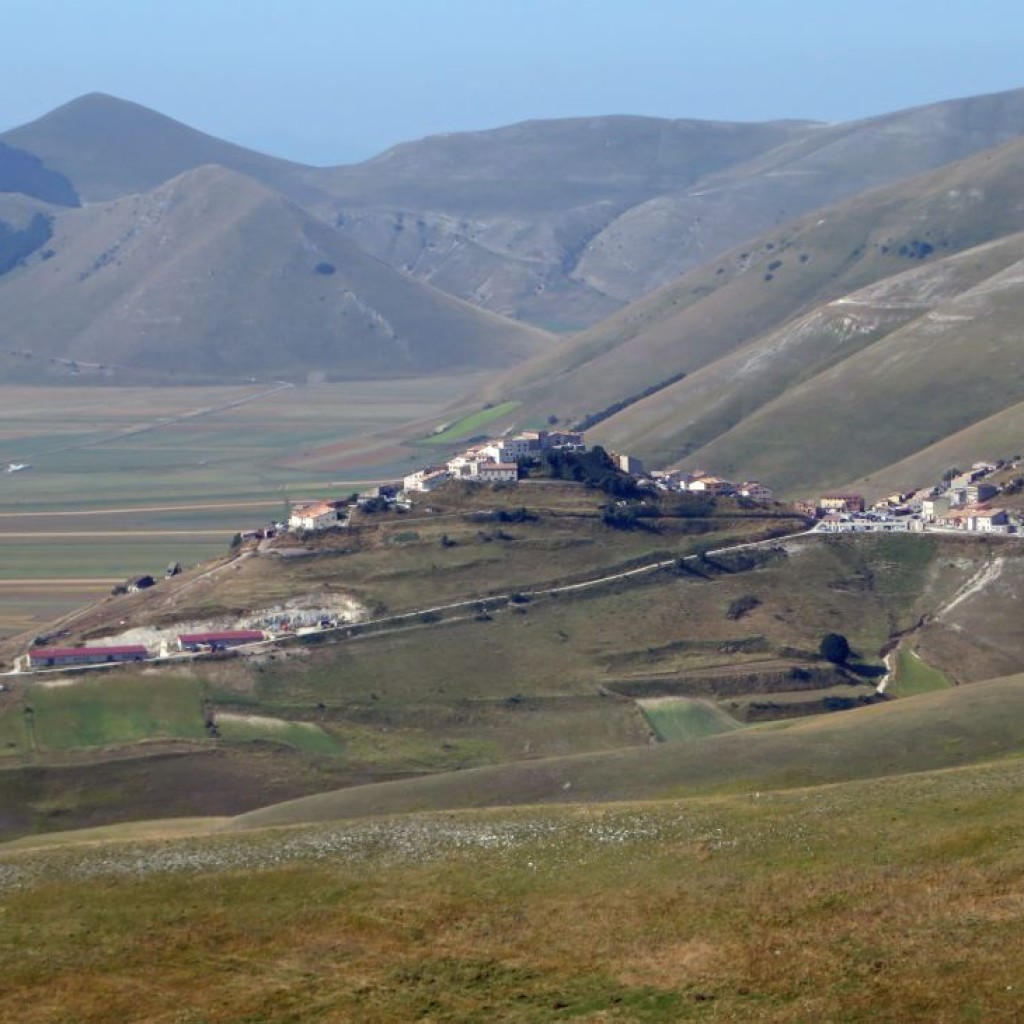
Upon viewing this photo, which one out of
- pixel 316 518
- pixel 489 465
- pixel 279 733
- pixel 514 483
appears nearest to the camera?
pixel 279 733

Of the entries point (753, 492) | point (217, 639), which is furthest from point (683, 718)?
point (753, 492)

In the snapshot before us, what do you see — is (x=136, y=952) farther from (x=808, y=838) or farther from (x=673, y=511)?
(x=673, y=511)

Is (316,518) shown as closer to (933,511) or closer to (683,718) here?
(683,718)

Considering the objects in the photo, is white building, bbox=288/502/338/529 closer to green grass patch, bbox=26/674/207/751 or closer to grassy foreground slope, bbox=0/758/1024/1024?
green grass patch, bbox=26/674/207/751

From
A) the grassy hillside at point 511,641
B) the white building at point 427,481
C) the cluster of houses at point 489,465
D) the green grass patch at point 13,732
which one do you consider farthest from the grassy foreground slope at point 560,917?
the white building at point 427,481

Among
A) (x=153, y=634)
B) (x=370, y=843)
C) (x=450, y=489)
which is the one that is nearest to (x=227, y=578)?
(x=153, y=634)

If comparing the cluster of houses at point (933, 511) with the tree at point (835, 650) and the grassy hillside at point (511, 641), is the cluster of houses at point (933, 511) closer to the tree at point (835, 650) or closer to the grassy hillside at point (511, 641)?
the grassy hillside at point (511, 641)
